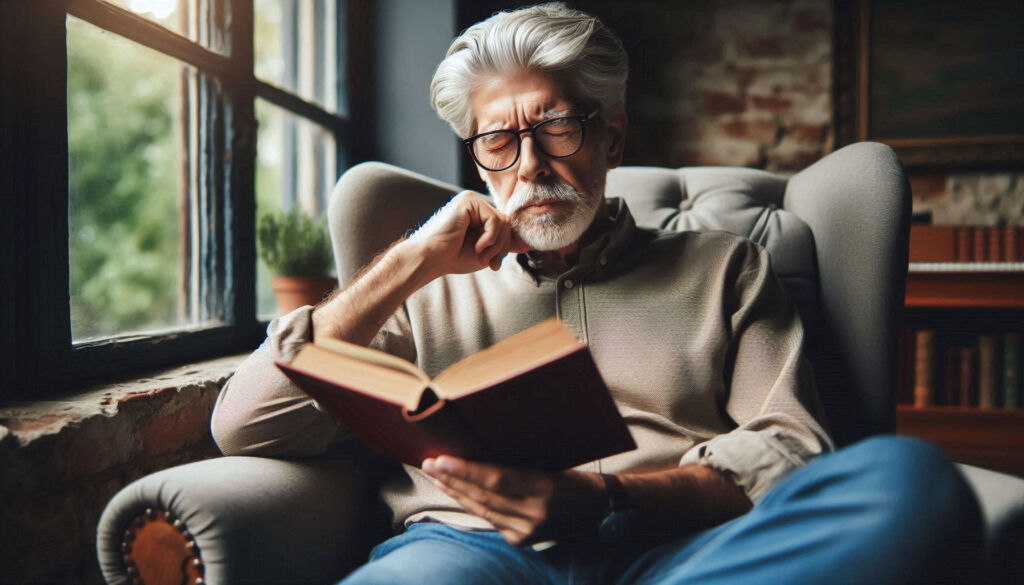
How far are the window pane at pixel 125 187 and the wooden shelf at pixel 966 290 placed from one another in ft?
6.91

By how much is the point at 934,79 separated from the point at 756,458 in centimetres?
235

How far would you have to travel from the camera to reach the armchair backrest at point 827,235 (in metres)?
1.13

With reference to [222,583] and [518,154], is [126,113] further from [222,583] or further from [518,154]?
[222,583]

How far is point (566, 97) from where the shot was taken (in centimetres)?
111

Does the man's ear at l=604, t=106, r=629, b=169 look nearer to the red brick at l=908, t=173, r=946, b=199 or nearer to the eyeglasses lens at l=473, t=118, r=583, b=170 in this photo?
the eyeglasses lens at l=473, t=118, r=583, b=170

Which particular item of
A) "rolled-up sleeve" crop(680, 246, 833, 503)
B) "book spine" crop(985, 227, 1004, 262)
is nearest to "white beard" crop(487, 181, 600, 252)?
"rolled-up sleeve" crop(680, 246, 833, 503)

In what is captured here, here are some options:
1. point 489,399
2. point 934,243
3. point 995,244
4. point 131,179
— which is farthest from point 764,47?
point 489,399

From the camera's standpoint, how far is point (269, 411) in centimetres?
93

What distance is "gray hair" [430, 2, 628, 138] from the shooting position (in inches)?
42.6

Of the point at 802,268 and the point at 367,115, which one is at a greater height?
the point at 367,115

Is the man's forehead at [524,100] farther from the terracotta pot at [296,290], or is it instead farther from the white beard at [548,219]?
the terracotta pot at [296,290]

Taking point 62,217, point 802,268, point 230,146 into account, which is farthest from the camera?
point 230,146

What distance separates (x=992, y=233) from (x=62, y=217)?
272cm

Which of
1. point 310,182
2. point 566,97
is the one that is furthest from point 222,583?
point 310,182
